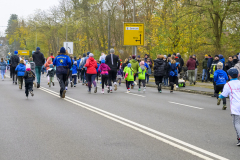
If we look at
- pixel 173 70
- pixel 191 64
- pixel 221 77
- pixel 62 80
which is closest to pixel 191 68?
pixel 191 64

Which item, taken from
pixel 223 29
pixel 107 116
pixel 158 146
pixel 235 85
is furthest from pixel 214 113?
pixel 223 29

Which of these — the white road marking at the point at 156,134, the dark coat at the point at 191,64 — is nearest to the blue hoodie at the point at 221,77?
the white road marking at the point at 156,134

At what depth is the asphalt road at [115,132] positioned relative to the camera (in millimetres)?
6090

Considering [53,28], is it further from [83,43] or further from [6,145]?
[6,145]

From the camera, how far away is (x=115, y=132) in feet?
26.0

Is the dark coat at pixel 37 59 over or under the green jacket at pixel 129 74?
over

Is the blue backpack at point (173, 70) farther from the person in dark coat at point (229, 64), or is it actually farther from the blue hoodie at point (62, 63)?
the blue hoodie at point (62, 63)

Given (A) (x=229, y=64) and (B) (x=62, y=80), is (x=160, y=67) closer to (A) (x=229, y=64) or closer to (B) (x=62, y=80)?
Result: (A) (x=229, y=64)

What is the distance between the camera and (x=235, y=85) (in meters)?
7.31

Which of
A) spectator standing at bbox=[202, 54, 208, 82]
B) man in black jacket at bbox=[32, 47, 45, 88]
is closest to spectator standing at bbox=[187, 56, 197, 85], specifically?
spectator standing at bbox=[202, 54, 208, 82]

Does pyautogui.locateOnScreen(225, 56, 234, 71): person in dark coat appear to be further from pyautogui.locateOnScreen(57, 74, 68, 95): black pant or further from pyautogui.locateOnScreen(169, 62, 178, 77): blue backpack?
pyautogui.locateOnScreen(57, 74, 68, 95): black pant

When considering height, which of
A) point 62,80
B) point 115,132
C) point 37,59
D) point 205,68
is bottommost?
point 115,132

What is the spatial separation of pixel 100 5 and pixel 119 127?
40146 mm

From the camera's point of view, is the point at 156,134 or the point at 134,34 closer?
the point at 156,134
